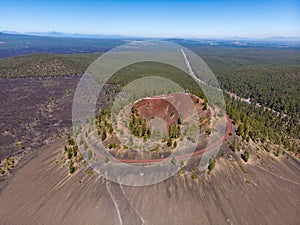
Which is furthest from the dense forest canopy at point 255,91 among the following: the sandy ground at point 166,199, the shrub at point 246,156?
the sandy ground at point 166,199

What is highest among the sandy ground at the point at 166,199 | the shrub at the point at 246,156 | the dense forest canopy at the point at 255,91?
the shrub at the point at 246,156

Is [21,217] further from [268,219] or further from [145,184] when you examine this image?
[268,219]

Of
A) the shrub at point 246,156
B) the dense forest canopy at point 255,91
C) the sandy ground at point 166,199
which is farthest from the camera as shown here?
the dense forest canopy at point 255,91

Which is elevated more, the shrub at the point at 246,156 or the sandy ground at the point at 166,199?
the shrub at the point at 246,156

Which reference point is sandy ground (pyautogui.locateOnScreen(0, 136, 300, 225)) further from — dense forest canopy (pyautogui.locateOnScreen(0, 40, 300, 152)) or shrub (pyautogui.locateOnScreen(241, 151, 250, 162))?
dense forest canopy (pyautogui.locateOnScreen(0, 40, 300, 152))

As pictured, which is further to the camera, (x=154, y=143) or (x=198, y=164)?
(x=154, y=143)

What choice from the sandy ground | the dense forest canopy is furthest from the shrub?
the dense forest canopy

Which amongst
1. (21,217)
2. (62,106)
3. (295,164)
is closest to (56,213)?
(21,217)

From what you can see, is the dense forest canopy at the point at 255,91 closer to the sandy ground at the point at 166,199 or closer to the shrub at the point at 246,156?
the shrub at the point at 246,156

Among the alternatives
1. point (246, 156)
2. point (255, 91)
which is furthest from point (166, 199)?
point (255, 91)
